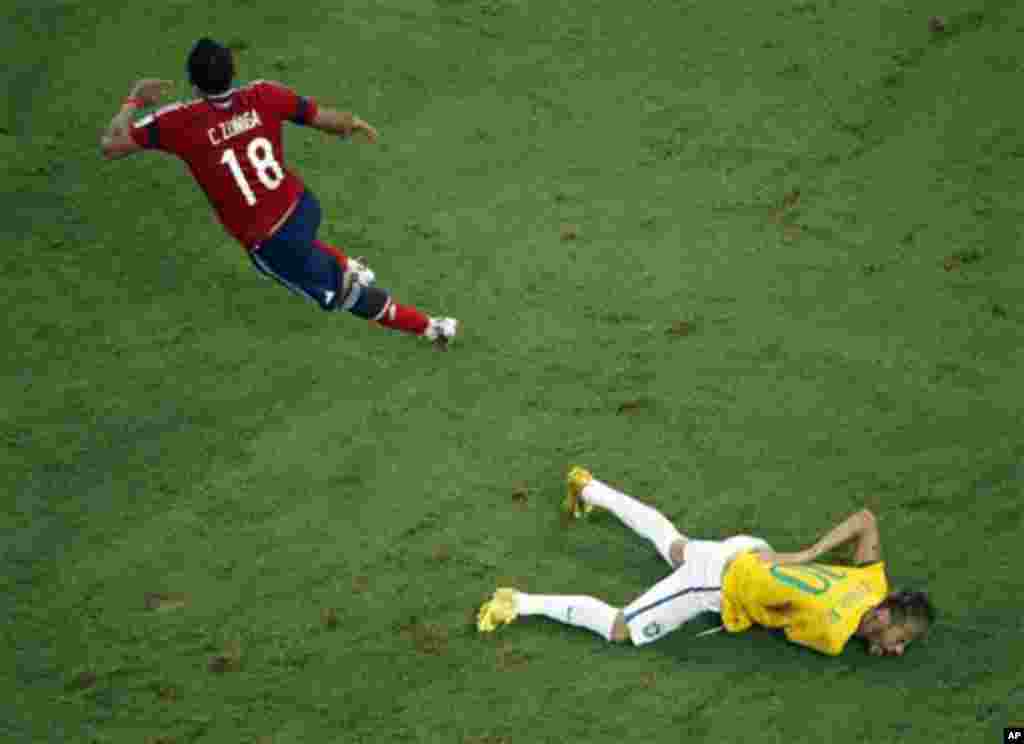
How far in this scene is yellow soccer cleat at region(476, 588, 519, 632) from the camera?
6.07 metres

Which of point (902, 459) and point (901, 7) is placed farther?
point (901, 7)

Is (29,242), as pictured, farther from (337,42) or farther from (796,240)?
(796,240)

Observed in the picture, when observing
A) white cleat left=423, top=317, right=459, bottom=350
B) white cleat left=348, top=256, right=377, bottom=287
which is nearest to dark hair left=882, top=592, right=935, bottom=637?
white cleat left=423, top=317, right=459, bottom=350

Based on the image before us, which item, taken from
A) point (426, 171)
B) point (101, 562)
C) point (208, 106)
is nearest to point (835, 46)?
point (426, 171)

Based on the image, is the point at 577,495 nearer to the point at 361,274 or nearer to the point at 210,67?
the point at 361,274

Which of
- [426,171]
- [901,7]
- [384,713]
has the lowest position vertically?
[384,713]

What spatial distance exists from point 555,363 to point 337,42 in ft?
11.4

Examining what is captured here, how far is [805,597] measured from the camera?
570cm

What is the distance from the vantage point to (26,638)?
6012 mm

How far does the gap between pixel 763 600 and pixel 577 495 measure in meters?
1.20

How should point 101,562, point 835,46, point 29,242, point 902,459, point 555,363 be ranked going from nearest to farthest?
point 101,562, point 902,459, point 555,363, point 29,242, point 835,46

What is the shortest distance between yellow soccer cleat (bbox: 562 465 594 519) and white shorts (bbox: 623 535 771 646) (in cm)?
70

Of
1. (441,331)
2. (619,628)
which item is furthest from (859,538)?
A: (441,331)

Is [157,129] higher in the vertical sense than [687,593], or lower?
higher
